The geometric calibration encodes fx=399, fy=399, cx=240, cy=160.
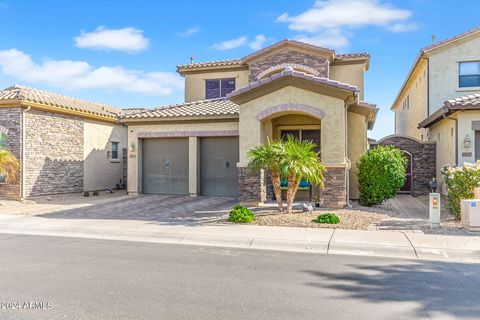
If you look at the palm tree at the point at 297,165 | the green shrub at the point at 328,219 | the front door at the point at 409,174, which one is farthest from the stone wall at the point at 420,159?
the green shrub at the point at 328,219

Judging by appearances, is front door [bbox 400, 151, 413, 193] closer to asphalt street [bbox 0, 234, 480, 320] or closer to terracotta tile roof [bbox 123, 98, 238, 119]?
terracotta tile roof [bbox 123, 98, 238, 119]

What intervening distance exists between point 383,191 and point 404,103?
2111 cm

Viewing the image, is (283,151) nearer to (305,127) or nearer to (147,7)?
(305,127)

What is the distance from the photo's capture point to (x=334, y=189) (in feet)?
44.6

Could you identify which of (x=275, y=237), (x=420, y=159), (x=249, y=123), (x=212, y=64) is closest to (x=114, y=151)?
(x=212, y=64)

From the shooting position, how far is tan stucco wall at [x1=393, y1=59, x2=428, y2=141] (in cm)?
2300

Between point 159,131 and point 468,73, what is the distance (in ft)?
53.4

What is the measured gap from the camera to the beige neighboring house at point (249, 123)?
13.8 m

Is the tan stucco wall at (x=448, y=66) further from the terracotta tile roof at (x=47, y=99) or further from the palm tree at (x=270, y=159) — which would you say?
the terracotta tile roof at (x=47, y=99)

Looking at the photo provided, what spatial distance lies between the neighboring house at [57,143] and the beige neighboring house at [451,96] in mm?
17124

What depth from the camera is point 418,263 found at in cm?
768

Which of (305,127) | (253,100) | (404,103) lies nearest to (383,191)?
(305,127)

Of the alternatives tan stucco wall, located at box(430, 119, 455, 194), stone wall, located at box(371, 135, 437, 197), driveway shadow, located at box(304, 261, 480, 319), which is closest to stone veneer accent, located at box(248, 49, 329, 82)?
stone wall, located at box(371, 135, 437, 197)

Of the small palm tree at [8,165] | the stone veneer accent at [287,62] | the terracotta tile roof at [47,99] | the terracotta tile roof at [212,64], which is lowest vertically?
the small palm tree at [8,165]
